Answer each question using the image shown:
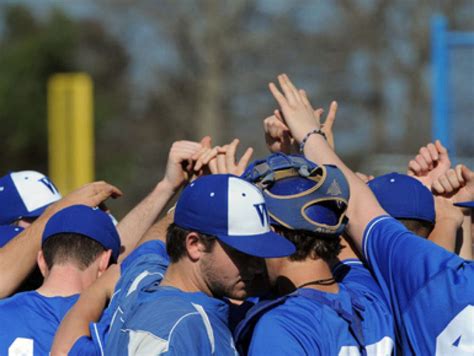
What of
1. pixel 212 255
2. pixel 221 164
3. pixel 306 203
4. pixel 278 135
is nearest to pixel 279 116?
pixel 278 135

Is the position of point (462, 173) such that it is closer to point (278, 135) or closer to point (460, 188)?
point (460, 188)

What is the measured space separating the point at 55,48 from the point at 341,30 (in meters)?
8.09

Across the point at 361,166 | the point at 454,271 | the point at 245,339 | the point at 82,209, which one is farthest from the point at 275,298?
the point at 361,166

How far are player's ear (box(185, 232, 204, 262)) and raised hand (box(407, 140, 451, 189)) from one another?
1477 millimetres

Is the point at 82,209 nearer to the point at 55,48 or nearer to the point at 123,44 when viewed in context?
the point at 55,48

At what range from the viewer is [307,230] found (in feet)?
12.6

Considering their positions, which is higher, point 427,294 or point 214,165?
point 214,165

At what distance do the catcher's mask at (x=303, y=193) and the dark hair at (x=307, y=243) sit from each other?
27mm

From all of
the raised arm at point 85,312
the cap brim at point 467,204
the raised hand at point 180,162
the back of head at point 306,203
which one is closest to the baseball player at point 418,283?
the back of head at point 306,203

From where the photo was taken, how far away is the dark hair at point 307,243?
3881 millimetres

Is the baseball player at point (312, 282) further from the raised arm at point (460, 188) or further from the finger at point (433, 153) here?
the finger at point (433, 153)

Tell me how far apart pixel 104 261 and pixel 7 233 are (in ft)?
2.63

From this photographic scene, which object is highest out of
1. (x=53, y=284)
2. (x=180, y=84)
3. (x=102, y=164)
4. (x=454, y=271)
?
(x=454, y=271)

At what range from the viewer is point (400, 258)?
A: 12.8 ft
